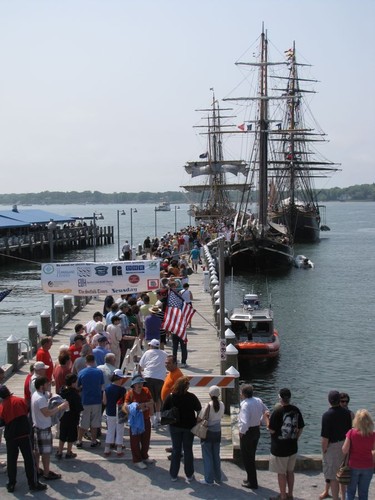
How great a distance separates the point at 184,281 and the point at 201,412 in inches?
518

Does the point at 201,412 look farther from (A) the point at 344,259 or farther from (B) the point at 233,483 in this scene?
(A) the point at 344,259

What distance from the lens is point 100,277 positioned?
1861cm

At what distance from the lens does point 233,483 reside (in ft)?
35.1

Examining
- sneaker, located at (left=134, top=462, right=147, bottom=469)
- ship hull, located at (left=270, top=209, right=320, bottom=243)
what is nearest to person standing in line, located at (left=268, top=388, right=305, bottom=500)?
sneaker, located at (left=134, top=462, right=147, bottom=469)

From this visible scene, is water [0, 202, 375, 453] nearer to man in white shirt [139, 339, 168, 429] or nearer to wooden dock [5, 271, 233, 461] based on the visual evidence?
wooden dock [5, 271, 233, 461]

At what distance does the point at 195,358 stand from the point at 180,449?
759cm

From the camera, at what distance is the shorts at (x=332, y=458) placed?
32.4 feet

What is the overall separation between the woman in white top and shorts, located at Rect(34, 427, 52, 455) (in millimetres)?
2116

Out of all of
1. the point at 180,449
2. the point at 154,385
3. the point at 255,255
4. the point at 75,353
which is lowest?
the point at 255,255

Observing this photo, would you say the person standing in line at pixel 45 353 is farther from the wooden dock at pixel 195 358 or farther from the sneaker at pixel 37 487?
the sneaker at pixel 37 487

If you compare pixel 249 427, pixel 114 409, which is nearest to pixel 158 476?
pixel 114 409

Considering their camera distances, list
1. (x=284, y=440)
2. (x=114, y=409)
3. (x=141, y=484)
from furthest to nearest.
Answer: (x=114, y=409)
(x=141, y=484)
(x=284, y=440)

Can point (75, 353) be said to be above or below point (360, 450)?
above

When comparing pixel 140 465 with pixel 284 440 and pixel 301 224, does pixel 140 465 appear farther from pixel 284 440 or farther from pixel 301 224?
pixel 301 224
